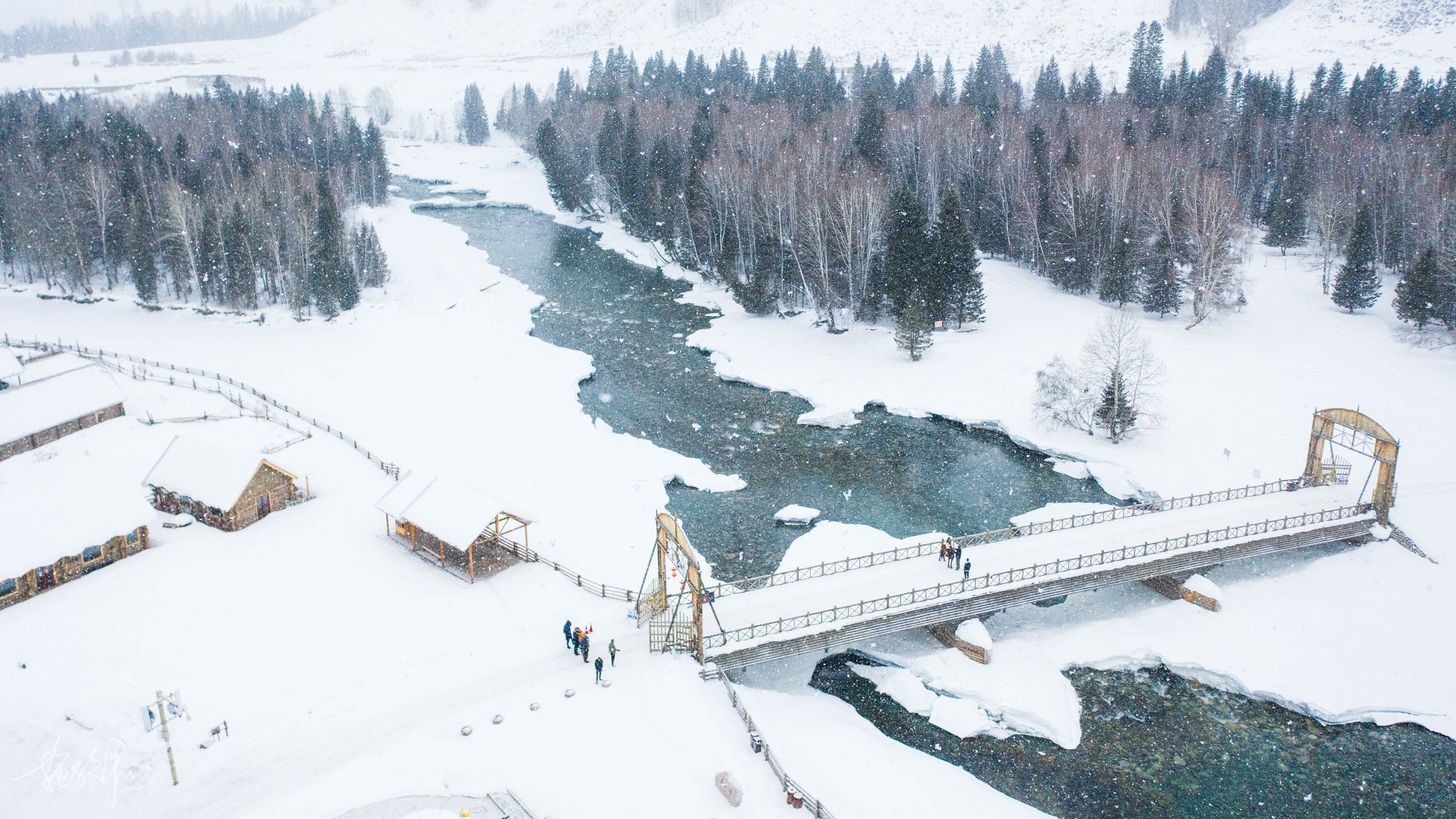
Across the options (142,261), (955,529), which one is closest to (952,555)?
(955,529)

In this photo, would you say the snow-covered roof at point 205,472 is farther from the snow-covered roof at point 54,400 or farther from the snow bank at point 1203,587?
the snow bank at point 1203,587

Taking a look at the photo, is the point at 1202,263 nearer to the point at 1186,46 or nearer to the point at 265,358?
the point at 265,358

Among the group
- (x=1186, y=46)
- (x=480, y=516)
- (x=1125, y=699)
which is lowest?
(x=1125, y=699)

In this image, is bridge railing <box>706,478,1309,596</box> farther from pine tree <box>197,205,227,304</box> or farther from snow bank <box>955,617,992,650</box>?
pine tree <box>197,205,227,304</box>

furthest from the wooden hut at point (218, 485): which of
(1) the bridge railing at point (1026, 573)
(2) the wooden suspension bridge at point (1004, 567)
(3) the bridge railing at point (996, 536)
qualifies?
(1) the bridge railing at point (1026, 573)

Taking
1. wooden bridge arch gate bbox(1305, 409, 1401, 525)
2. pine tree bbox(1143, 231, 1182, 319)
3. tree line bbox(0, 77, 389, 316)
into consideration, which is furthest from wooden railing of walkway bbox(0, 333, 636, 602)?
pine tree bbox(1143, 231, 1182, 319)

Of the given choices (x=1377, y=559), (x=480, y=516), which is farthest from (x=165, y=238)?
(x=1377, y=559)
